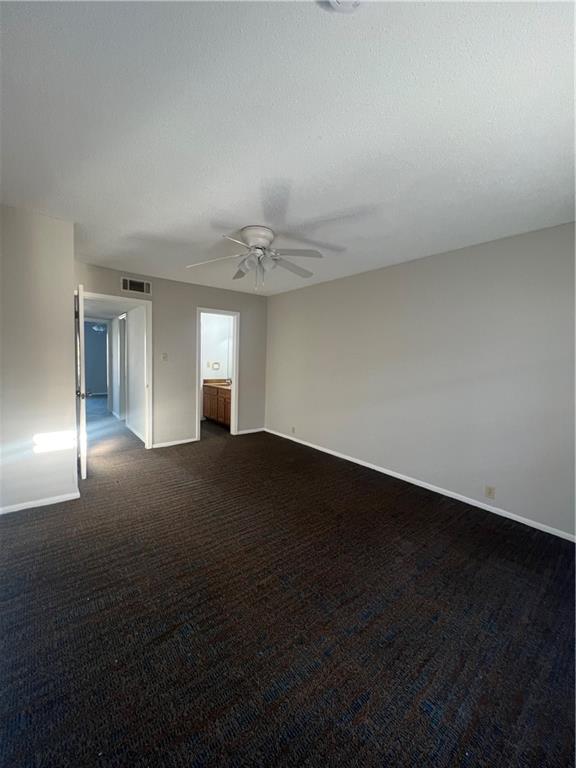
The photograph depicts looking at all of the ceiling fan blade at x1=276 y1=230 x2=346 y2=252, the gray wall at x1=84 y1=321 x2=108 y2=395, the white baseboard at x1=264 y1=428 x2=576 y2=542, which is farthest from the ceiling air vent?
the gray wall at x1=84 y1=321 x2=108 y2=395

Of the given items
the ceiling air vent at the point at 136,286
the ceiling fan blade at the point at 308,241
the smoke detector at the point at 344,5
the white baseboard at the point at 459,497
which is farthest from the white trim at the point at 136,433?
the smoke detector at the point at 344,5

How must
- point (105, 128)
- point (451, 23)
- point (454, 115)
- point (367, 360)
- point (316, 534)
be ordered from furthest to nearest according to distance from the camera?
point (367, 360) < point (316, 534) < point (105, 128) < point (454, 115) < point (451, 23)

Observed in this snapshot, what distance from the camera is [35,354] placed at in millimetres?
2873

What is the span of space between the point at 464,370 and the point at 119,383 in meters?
6.35

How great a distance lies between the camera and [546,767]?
3.95 feet

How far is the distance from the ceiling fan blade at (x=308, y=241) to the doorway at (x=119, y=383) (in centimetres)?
215

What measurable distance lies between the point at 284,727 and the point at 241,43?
2.71 metres

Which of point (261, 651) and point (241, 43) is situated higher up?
point (241, 43)

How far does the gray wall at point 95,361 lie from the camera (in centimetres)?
1010

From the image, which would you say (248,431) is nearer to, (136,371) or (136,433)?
(136,433)

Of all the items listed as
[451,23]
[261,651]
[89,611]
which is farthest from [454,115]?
[89,611]

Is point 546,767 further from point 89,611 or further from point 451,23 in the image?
point 451,23

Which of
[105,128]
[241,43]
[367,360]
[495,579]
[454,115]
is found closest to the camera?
[241,43]

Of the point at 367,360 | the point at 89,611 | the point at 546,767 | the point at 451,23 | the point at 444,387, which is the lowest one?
the point at 546,767
